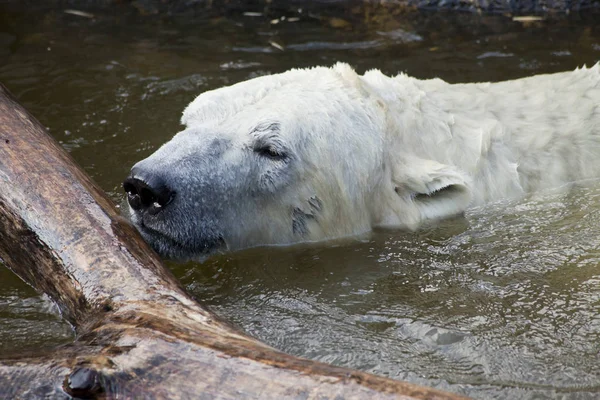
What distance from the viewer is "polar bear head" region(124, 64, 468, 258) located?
3744 mm

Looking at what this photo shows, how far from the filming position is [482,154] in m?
4.33

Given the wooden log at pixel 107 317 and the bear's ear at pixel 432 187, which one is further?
the bear's ear at pixel 432 187

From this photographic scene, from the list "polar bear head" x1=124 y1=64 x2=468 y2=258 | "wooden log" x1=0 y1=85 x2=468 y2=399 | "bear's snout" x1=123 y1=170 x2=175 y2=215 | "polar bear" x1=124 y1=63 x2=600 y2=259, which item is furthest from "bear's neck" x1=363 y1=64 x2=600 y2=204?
"wooden log" x1=0 y1=85 x2=468 y2=399

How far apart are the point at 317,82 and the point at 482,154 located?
38.1 inches

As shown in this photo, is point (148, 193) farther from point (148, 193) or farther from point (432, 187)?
point (432, 187)

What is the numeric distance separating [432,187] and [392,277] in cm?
52

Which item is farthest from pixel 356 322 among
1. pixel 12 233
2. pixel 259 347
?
pixel 12 233

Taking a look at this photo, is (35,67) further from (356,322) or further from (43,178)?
(356,322)

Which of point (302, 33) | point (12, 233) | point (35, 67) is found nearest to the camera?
point (12, 233)

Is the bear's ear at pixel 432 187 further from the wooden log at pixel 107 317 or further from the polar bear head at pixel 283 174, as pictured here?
the wooden log at pixel 107 317

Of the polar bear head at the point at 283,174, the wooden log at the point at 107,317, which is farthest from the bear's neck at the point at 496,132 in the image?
the wooden log at the point at 107,317

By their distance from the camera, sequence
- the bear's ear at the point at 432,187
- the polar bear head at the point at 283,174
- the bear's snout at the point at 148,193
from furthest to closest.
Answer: the bear's ear at the point at 432,187, the polar bear head at the point at 283,174, the bear's snout at the point at 148,193

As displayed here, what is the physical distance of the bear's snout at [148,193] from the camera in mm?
3576

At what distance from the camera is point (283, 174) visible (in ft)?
13.0
